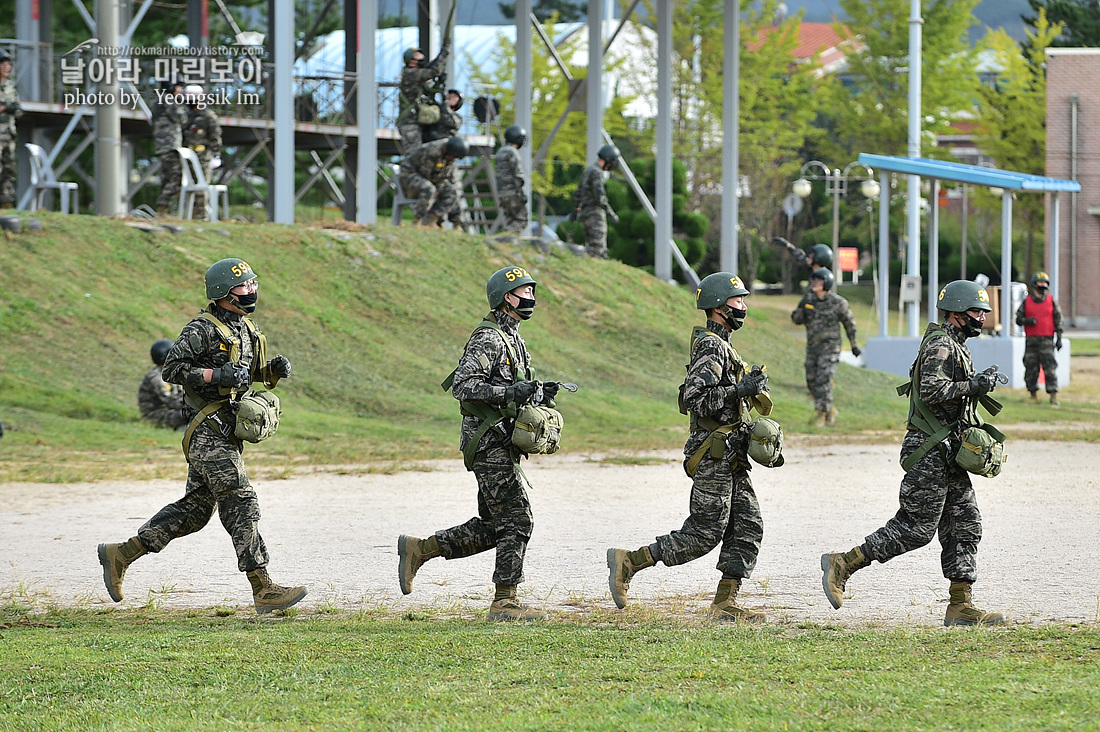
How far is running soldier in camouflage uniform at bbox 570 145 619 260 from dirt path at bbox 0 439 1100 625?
11.2 meters

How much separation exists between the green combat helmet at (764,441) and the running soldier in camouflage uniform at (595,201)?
59.4 ft

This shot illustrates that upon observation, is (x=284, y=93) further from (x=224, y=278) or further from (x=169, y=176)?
(x=224, y=278)

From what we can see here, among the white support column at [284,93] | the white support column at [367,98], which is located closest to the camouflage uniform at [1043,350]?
the white support column at [367,98]

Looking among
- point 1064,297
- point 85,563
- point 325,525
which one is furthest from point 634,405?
point 1064,297

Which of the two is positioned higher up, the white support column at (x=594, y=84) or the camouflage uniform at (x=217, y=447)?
the white support column at (x=594, y=84)

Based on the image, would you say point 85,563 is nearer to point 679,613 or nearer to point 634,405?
point 679,613

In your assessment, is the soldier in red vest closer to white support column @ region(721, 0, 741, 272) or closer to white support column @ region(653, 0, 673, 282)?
white support column @ region(721, 0, 741, 272)

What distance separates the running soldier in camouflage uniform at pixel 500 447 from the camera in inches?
301

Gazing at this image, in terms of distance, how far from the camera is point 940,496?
7.62m

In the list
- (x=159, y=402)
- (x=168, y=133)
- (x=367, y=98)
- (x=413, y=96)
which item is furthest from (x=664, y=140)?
A: (x=159, y=402)

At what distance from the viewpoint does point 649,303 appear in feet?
85.8

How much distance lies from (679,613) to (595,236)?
1970 centimetres

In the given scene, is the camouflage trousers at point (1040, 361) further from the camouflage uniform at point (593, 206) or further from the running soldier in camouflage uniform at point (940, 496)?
the running soldier in camouflage uniform at point (940, 496)

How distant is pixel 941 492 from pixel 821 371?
10.8m
